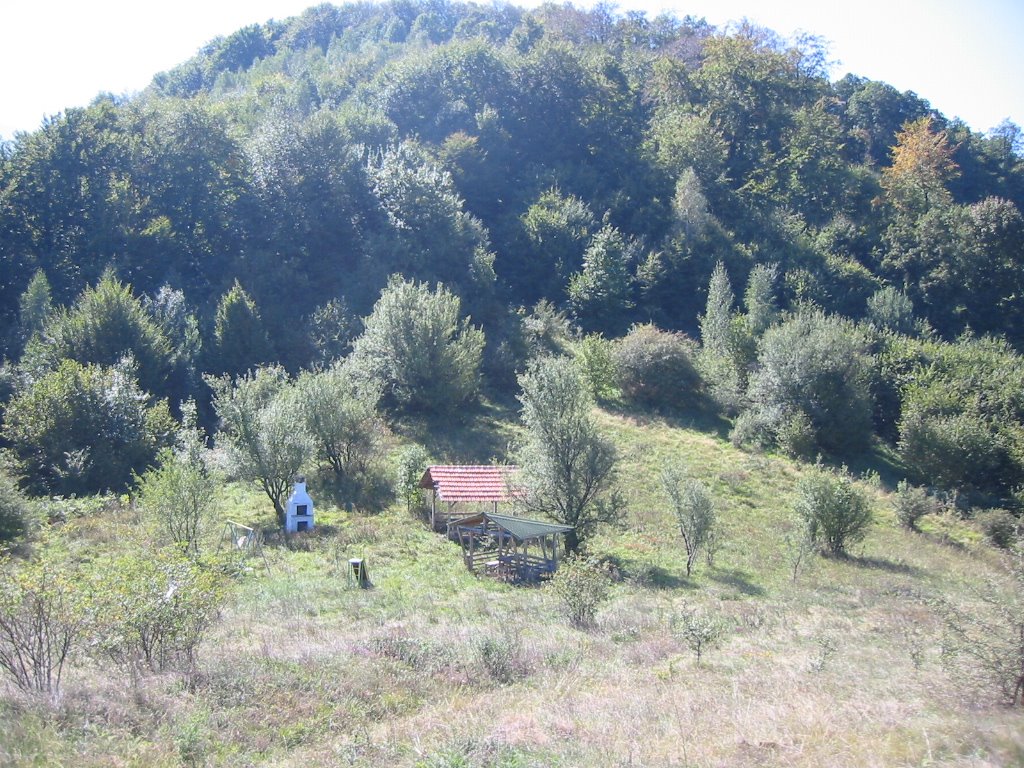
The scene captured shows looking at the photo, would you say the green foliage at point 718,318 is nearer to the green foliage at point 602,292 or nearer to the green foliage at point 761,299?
the green foliage at point 761,299

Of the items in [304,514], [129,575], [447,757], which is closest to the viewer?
[447,757]

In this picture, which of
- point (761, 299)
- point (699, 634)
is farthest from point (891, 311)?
point (699, 634)

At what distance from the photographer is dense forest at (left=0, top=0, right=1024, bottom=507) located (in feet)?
117

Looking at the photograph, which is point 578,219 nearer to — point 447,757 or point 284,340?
point 284,340

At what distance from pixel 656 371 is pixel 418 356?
1267 cm

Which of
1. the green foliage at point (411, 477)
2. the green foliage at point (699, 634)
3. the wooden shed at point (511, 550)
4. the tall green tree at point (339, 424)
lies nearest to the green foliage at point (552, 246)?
the tall green tree at point (339, 424)

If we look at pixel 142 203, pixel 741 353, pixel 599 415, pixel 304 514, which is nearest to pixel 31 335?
pixel 142 203

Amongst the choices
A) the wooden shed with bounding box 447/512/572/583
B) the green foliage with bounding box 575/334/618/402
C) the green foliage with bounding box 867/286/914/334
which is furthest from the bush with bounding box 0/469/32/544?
the green foliage with bounding box 867/286/914/334

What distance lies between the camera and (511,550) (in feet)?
73.9

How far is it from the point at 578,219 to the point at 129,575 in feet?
156

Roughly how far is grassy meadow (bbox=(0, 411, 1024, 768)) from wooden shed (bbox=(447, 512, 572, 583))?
3.49ft

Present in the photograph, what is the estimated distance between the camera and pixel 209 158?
50.0 m

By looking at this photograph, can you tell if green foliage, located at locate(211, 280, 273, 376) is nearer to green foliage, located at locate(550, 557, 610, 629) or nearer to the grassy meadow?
the grassy meadow

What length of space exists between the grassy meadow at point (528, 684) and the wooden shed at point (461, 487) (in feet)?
11.1
